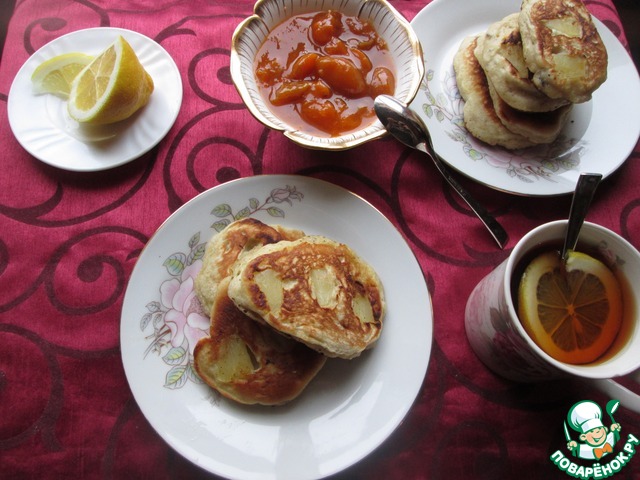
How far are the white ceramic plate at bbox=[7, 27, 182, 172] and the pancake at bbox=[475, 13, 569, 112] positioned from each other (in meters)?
0.93

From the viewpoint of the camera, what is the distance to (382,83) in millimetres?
1435

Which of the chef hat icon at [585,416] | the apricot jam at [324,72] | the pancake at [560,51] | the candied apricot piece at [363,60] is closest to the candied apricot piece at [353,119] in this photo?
the apricot jam at [324,72]

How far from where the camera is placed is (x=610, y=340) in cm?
119

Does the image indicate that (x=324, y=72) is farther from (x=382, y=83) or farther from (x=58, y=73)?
(x=58, y=73)

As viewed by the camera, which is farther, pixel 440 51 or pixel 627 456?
pixel 440 51

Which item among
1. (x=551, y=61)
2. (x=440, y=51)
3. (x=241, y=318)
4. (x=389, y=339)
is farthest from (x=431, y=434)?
(x=440, y=51)

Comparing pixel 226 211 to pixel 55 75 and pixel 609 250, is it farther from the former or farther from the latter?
pixel 609 250

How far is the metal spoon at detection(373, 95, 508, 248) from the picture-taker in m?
1.37

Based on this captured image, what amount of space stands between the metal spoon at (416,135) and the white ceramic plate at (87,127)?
63cm

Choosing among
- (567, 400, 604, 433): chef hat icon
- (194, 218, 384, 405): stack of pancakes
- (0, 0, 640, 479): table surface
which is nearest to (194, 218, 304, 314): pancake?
(194, 218, 384, 405): stack of pancakes

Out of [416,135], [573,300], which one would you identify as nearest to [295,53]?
[416,135]

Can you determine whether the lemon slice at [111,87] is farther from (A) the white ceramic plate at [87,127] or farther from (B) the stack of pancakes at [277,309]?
(B) the stack of pancakes at [277,309]

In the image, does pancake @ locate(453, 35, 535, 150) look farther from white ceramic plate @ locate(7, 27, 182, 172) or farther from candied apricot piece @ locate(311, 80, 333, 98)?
→ white ceramic plate @ locate(7, 27, 182, 172)

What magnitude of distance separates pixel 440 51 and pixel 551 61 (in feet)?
1.26
